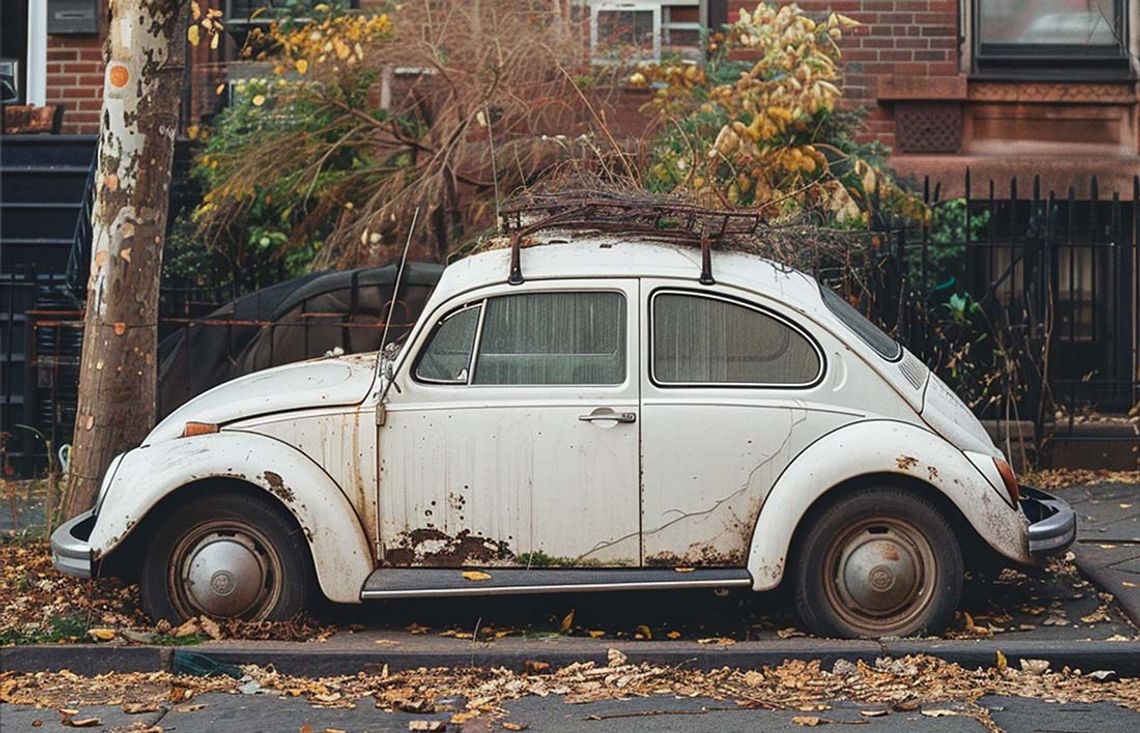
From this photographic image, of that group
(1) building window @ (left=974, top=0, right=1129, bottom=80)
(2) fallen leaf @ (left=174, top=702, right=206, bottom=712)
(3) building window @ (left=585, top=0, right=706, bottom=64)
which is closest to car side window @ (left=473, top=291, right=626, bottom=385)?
(2) fallen leaf @ (left=174, top=702, right=206, bottom=712)

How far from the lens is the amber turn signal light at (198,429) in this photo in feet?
22.7

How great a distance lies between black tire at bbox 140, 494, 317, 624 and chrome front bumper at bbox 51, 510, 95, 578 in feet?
0.85

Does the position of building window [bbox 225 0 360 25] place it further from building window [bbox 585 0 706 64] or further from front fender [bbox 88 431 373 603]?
front fender [bbox 88 431 373 603]

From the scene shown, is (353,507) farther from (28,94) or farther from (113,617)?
(28,94)

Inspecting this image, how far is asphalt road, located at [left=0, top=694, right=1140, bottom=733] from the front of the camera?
570 cm

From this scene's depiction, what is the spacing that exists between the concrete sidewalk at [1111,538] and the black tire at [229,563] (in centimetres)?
388

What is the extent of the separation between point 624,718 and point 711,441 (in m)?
1.44

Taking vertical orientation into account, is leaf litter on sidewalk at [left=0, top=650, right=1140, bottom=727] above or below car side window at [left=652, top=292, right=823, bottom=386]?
below

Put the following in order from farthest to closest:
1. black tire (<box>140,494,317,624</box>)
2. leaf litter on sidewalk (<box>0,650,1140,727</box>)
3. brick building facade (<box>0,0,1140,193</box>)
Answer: brick building facade (<box>0,0,1140,193</box>) → black tire (<box>140,494,317,624</box>) → leaf litter on sidewalk (<box>0,650,1140,727</box>)

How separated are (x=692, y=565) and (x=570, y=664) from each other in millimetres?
728

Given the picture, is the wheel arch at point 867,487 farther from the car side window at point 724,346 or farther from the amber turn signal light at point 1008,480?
the car side window at point 724,346

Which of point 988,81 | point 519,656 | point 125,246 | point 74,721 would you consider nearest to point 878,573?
point 519,656

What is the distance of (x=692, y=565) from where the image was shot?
680 cm

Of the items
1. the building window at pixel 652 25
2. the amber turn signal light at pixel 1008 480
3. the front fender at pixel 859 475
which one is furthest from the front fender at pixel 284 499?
the building window at pixel 652 25
